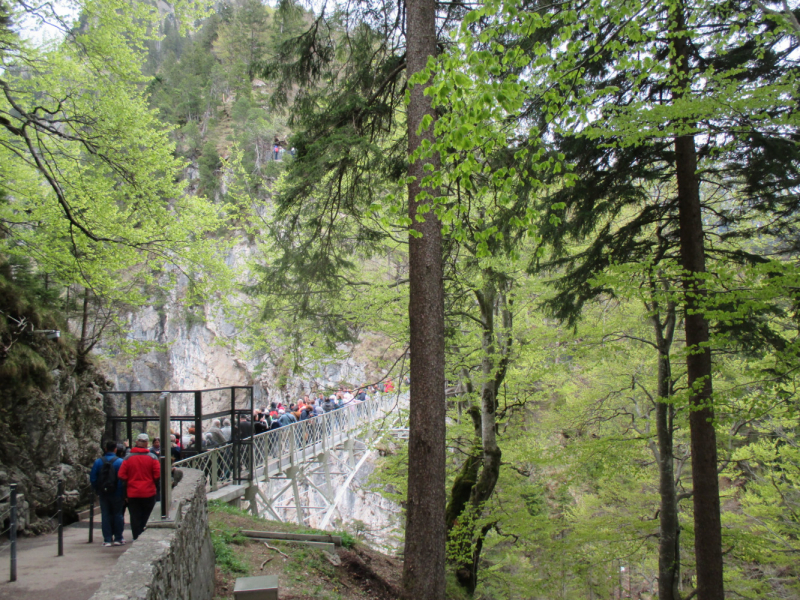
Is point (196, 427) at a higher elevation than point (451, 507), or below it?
higher

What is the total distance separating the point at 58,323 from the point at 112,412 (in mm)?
1945

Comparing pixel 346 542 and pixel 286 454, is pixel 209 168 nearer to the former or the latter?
pixel 286 454

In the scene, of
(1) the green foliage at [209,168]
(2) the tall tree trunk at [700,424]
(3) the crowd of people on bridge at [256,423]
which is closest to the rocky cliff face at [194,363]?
(1) the green foliage at [209,168]

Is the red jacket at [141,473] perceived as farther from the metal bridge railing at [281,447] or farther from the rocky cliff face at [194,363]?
the rocky cliff face at [194,363]

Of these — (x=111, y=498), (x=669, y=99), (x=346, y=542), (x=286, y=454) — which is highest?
(x=669, y=99)

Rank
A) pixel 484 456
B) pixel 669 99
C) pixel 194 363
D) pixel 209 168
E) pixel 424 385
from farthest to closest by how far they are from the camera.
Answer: pixel 209 168
pixel 194 363
pixel 484 456
pixel 669 99
pixel 424 385

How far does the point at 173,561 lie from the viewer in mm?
3145

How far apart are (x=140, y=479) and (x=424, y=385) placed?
9.81 ft

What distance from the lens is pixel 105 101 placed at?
7.83 metres

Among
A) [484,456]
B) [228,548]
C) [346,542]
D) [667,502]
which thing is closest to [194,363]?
[346,542]

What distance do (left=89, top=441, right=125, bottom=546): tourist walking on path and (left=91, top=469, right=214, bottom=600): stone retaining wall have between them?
3.13ft

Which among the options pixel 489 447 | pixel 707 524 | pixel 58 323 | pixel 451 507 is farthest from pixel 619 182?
pixel 58 323

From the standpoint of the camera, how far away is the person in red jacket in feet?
15.8

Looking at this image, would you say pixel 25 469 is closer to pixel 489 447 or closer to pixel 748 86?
pixel 489 447
